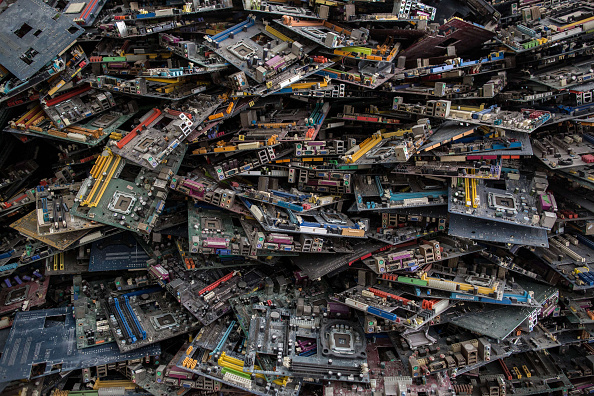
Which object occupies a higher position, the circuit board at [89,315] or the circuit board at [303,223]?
the circuit board at [303,223]

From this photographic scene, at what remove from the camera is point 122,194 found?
2573 centimetres

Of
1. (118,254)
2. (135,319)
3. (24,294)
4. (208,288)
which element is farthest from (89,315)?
(208,288)

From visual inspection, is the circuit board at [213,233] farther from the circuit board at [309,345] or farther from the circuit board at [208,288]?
the circuit board at [309,345]

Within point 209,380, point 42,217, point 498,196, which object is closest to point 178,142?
point 42,217

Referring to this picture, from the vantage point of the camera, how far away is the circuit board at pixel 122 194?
82.9 ft

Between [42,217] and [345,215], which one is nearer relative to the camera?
[42,217]

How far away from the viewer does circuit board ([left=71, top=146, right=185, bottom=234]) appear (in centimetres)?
2528

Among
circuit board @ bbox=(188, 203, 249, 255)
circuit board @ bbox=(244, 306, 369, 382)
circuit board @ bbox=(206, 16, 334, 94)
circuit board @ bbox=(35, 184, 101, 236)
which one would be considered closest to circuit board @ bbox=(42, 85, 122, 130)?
circuit board @ bbox=(35, 184, 101, 236)

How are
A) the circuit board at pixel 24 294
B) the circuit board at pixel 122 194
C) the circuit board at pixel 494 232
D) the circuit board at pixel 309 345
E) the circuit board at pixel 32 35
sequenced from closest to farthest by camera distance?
1. the circuit board at pixel 309 345
2. the circuit board at pixel 122 194
3. the circuit board at pixel 32 35
4. the circuit board at pixel 494 232
5. the circuit board at pixel 24 294

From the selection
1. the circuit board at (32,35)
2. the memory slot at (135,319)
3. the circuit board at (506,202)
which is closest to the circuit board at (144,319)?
the memory slot at (135,319)

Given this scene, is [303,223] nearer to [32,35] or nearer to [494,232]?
[494,232]

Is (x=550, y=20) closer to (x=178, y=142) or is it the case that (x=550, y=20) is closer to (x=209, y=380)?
(x=178, y=142)

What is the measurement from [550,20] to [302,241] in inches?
761

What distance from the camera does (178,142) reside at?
25.1 m
